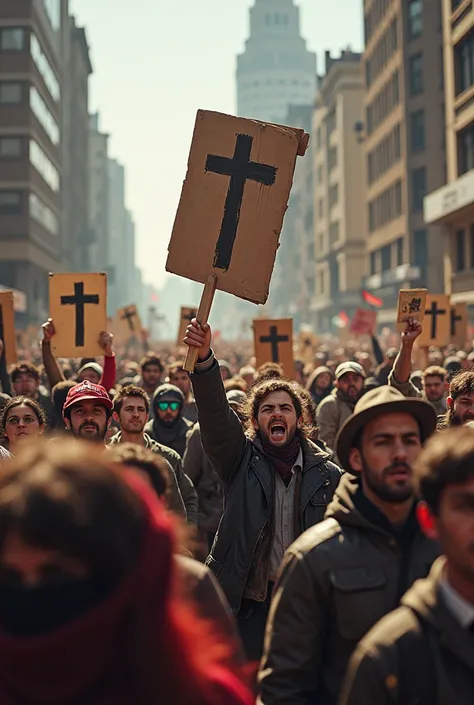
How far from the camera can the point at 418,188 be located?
60969mm

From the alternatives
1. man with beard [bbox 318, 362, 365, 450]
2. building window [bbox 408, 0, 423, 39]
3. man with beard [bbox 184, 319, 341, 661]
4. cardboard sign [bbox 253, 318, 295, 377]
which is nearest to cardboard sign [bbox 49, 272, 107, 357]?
man with beard [bbox 318, 362, 365, 450]

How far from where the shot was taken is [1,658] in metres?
1.74

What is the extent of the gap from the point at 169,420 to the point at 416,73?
55166mm

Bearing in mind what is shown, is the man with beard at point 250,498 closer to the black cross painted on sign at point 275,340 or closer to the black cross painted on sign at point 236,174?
the black cross painted on sign at point 236,174

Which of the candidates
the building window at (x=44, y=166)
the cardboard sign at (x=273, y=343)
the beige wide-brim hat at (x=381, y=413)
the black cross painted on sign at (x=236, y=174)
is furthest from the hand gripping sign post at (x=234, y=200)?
the building window at (x=44, y=166)

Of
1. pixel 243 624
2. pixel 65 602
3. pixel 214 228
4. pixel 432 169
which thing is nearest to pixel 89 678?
pixel 65 602

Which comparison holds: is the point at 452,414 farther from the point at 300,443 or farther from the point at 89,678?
the point at 89,678

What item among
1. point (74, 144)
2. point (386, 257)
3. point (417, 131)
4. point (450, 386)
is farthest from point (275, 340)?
point (74, 144)

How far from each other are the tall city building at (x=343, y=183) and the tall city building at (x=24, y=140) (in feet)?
94.7

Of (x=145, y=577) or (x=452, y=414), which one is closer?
(x=145, y=577)

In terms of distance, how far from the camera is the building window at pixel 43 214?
5759cm

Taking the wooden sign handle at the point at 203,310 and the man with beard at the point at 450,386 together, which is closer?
the wooden sign handle at the point at 203,310

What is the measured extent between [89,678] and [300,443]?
358 cm

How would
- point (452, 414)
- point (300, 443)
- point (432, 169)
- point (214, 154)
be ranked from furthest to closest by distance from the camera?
→ point (432, 169), point (452, 414), point (214, 154), point (300, 443)
